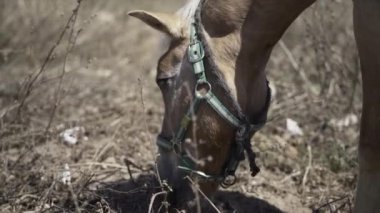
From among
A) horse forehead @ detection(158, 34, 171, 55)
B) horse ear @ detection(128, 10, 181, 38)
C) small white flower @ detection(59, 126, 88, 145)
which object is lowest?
small white flower @ detection(59, 126, 88, 145)

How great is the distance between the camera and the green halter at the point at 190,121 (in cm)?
365

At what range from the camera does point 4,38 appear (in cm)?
646

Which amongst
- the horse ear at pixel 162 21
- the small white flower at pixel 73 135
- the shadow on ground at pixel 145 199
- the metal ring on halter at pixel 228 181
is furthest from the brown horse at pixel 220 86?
the small white flower at pixel 73 135

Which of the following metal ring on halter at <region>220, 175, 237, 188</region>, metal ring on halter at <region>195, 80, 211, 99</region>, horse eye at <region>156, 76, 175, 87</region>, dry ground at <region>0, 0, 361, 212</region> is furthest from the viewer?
dry ground at <region>0, 0, 361, 212</region>

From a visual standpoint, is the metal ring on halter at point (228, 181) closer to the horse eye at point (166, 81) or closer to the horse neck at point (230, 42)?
the horse neck at point (230, 42)

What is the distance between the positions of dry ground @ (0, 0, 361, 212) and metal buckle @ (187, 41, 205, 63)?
0.27 metres

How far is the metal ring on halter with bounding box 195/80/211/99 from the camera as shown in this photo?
11.9 feet

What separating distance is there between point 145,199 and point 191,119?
0.72 meters

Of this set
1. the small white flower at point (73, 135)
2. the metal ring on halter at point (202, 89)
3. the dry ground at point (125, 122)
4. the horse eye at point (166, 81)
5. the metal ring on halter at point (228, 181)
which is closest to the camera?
the metal ring on halter at point (202, 89)

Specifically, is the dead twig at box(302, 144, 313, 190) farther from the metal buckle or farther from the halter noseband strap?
the metal buckle

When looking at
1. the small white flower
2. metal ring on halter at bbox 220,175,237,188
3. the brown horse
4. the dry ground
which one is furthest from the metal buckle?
the small white flower

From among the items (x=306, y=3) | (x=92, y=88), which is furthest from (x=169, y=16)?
(x=92, y=88)

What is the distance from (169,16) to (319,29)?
1.94 metres

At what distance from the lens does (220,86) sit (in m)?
3.63
